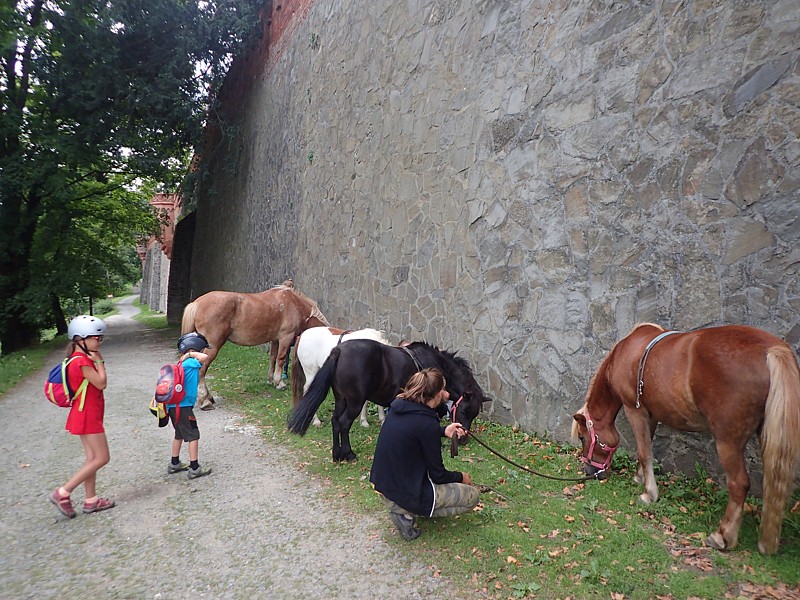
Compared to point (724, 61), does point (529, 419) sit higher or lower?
lower

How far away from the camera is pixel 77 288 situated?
52.1ft

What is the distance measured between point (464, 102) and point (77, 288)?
569 inches

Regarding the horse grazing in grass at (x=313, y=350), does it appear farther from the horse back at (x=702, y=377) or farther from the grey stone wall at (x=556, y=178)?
the horse back at (x=702, y=377)

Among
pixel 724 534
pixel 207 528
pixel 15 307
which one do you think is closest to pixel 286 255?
pixel 15 307

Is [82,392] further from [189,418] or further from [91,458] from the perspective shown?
[189,418]

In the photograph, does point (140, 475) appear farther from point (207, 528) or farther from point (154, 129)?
point (154, 129)

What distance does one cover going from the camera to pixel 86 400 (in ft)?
13.3

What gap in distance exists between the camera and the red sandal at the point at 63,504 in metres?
4.05

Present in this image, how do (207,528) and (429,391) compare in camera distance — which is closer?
A: (429,391)

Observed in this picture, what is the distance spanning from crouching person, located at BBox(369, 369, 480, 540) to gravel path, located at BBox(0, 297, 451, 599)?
37 cm

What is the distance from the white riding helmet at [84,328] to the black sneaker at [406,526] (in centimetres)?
274

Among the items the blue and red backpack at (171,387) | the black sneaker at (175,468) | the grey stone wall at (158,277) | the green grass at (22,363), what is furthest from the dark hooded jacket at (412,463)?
the grey stone wall at (158,277)

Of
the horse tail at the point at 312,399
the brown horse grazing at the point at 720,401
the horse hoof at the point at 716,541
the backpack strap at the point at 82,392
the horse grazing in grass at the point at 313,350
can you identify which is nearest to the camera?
the brown horse grazing at the point at 720,401

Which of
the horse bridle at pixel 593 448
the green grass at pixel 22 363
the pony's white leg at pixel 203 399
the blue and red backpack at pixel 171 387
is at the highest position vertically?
the blue and red backpack at pixel 171 387
